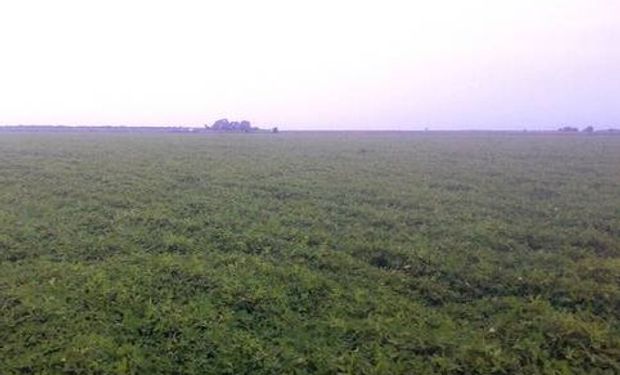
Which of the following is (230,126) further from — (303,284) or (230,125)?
(303,284)

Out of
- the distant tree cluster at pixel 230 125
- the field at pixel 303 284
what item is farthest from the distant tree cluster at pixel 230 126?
the field at pixel 303 284

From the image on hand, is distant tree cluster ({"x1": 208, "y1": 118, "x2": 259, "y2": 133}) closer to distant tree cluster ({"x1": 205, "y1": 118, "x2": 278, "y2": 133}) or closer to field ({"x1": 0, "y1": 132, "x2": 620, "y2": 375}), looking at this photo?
distant tree cluster ({"x1": 205, "y1": 118, "x2": 278, "y2": 133})

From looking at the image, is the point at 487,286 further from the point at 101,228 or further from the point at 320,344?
the point at 101,228

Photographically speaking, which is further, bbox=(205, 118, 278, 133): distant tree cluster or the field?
bbox=(205, 118, 278, 133): distant tree cluster

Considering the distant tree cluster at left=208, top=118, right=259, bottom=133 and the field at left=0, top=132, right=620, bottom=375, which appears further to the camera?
the distant tree cluster at left=208, top=118, right=259, bottom=133

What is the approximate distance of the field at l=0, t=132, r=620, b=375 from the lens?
8.03 metres

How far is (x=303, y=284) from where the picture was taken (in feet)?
34.7

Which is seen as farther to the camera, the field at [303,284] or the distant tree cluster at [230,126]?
the distant tree cluster at [230,126]

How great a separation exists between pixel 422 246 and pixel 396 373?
5.91m

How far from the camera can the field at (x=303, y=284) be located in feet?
26.3

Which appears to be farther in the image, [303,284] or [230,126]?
[230,126]

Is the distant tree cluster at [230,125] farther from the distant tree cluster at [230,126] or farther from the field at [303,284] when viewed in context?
the field at [303,284]

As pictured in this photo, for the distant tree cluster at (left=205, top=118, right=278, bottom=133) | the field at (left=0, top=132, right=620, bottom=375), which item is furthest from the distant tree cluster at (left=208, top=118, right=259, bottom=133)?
the field at (left=0, top=132, right=620, bottom=375)

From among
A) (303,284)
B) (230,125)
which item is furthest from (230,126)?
(303,284)
